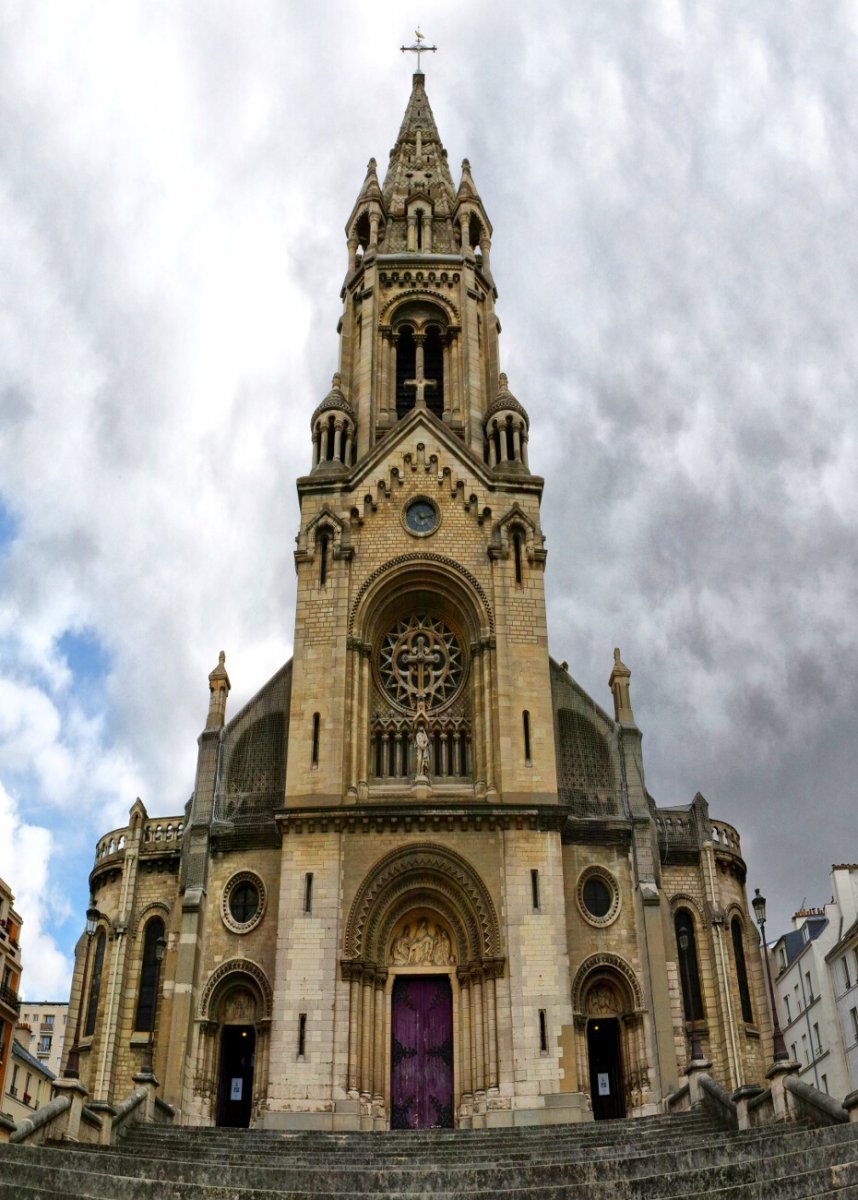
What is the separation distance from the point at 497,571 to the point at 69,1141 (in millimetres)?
18265

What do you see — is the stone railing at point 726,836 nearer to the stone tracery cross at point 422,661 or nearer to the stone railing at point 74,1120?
the stone tracery cross at point 422,661

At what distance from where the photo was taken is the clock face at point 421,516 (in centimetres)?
3344

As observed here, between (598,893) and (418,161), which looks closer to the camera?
(598,893)

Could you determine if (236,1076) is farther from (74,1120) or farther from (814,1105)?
(814,1105)

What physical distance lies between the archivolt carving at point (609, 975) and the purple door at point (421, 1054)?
3.25 m

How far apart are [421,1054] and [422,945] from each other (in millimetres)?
2589

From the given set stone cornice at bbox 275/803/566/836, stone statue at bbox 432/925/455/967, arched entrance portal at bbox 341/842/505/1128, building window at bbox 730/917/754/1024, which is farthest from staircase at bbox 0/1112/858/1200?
building window at bbox 730/917/754/1024

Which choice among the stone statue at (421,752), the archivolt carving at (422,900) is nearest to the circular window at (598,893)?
the archivolt carving at (422,900)

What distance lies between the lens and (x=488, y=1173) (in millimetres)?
14500

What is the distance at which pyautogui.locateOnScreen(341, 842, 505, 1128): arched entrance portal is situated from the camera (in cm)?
2711

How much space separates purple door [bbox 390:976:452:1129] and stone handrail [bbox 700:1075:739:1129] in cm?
681

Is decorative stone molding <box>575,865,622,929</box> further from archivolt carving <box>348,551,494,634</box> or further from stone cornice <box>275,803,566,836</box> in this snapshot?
archivolt carving <box>348,551,494,634</box>

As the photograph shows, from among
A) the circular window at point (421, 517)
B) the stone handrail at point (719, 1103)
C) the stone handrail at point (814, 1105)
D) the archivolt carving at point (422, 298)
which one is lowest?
the stone handrail at point (814, 1105)

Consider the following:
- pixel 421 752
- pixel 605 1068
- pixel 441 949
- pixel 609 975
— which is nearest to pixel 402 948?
pixel 441 949
